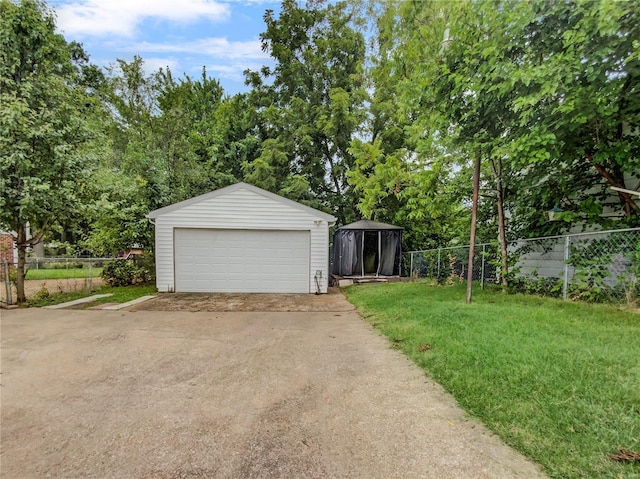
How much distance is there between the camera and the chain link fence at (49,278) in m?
8.22

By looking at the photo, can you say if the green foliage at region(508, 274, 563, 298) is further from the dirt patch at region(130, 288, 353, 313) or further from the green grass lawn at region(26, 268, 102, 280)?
the green grass lawn at region(26, 268, 102, 280)

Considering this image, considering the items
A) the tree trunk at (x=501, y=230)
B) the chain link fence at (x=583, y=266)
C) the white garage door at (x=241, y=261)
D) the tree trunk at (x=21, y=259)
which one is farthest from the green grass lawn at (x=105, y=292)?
the tree trunk at (x=501, y=230)

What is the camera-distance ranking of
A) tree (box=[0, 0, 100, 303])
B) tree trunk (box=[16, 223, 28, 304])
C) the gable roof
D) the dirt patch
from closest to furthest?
1. tree (box=[0, 0, 100, 303])
2. the dirt patch
3. tree trunk (box=[16, 223, 28, 304])
4. the gable roof

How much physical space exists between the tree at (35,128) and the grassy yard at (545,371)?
772 cm

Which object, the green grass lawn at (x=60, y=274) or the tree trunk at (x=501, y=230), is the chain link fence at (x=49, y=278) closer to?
the green grass lawn at (x=60, y=274)

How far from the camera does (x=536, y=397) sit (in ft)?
8.64

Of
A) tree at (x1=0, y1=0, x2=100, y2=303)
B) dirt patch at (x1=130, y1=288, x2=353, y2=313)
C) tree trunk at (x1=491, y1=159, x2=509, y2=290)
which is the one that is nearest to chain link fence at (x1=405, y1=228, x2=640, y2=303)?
tree trunk at (x1=491, y1=159, x2=509, y2=290)

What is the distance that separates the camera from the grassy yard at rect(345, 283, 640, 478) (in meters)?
2.08

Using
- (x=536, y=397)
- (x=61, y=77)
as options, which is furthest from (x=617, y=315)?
(x=61, y=77)

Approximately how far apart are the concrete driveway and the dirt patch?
8.32 feet

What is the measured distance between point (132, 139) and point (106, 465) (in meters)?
23.7

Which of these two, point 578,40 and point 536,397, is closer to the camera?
point 536,397

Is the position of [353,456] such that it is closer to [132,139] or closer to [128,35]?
[128,35]

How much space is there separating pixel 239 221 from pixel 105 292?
4.43m
